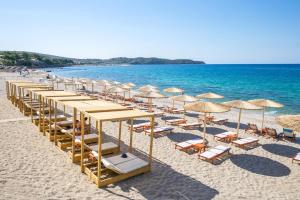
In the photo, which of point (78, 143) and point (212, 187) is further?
point (78, 143)

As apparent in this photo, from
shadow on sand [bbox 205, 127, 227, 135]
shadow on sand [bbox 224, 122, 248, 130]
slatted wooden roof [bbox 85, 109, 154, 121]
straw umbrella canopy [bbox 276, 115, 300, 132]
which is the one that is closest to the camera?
slatted wooden roof [bbox 85, 109, 154, 121]

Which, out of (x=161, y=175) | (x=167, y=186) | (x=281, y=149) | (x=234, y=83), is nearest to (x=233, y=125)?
(x=281, y=149)

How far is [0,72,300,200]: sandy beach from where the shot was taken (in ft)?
22.7

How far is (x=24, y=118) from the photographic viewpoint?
583 inches

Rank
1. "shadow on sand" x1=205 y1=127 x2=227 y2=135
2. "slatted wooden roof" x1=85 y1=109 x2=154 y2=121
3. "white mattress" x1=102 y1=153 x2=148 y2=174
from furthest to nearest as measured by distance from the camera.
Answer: "shadow on sand" x1=205 y1=127 x2=227 y2=135 → "white mattress" x1=102 y1=153 x2=148 y2=174 → "slatted wooden roof" x1=85 y1=109 x2=154 y2=121

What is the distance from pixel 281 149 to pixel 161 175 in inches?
264

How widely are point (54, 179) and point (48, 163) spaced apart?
129 centimetres

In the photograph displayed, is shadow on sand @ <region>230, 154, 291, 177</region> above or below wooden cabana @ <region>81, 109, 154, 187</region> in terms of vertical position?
below

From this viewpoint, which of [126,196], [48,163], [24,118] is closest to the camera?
[126,196]

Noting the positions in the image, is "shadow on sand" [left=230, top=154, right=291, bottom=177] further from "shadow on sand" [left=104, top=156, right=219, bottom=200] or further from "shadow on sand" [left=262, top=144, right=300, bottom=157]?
"shadow on sand" [left=104, top=156, right=219, bottom=200]

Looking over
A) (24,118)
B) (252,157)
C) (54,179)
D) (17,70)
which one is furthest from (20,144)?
(17,70)

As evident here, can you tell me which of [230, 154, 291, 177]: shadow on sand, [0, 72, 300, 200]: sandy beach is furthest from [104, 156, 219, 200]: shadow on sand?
[230, 154, 291, 177]: shadow on sand

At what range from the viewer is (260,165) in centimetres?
945

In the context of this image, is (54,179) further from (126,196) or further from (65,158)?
(126,196)
